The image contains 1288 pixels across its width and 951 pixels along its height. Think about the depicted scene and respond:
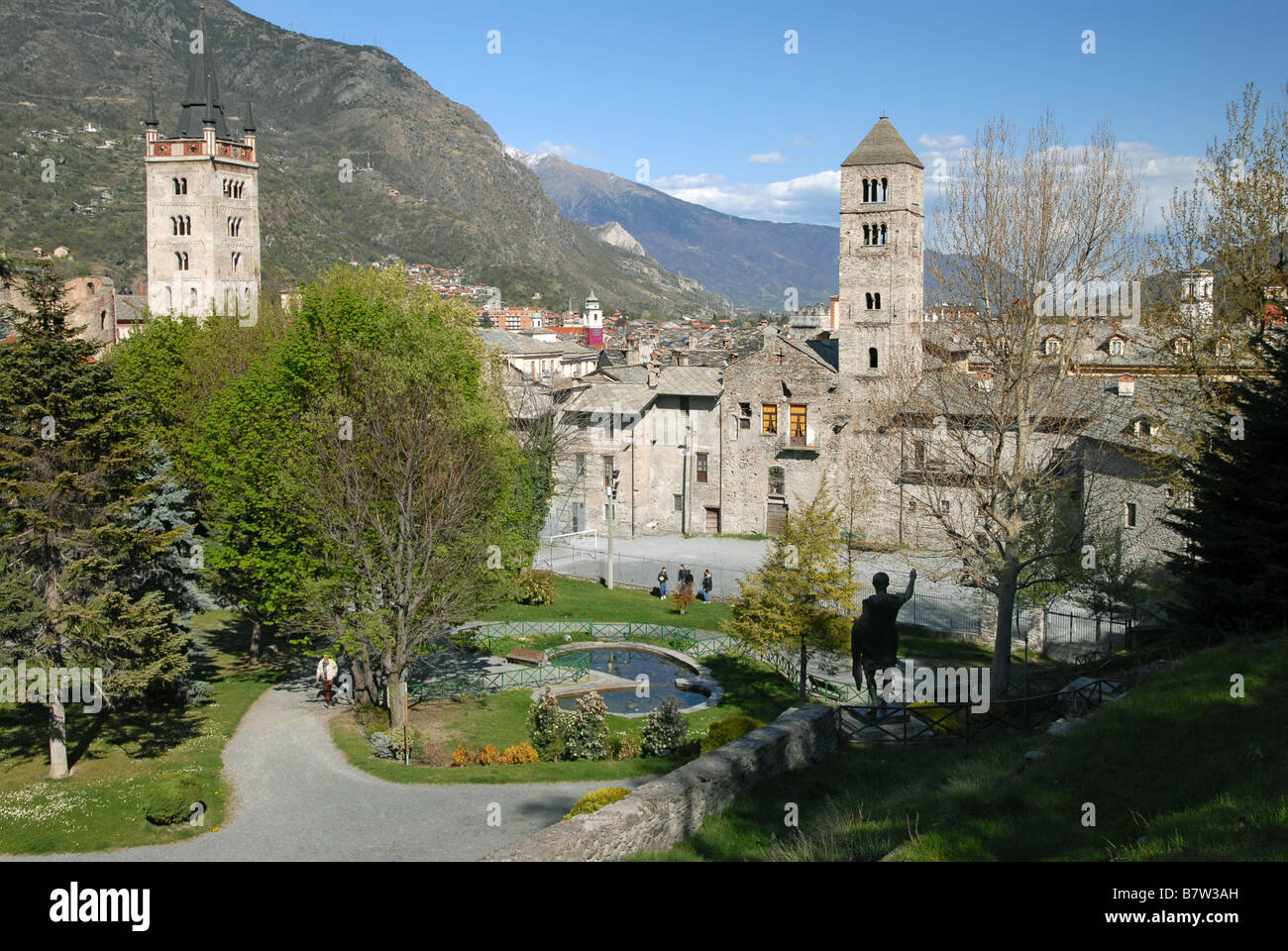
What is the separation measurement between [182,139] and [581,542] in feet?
177

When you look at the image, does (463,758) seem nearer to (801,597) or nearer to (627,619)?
(801,597)

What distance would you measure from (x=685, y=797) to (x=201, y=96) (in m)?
82.5

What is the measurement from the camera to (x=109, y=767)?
71.5ft

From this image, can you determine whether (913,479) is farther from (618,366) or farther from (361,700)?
(618,366)

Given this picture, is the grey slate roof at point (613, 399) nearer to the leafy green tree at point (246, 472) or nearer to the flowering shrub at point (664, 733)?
the leafy green tree at point (246, 472)

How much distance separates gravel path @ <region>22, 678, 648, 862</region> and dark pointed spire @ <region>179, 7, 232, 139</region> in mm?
71695

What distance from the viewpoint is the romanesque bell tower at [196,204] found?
81125 millimetres

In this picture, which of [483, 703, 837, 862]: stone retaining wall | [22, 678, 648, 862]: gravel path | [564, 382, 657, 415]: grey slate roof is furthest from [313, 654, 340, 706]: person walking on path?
[564, 382, 657, 415]: grey slate roof

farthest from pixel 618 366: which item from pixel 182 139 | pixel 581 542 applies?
pixel 182 139

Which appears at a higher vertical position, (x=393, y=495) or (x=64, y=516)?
(x=393, y=495)

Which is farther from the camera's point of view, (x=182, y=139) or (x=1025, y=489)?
(x=182, y=139)

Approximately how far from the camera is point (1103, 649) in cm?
2902

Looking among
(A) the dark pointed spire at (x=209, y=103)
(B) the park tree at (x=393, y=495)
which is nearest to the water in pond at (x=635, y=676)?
(B) the park tree at (x=393, y=495)

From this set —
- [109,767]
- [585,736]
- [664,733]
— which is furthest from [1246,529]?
[109,767]
